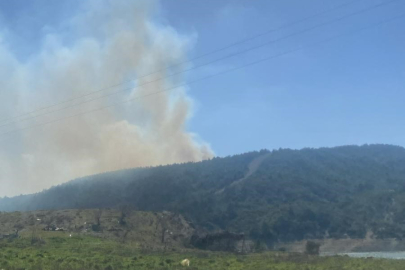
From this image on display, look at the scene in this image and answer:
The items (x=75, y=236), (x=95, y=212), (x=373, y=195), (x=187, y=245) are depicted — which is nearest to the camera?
(x=75, y=236)

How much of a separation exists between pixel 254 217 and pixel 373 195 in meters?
42.0

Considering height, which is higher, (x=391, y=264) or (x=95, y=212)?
(x=95, y=212)

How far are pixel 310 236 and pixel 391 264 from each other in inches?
3538

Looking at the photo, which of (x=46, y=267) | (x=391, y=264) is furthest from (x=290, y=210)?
(x=46, y=267)

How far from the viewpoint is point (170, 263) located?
45125mm

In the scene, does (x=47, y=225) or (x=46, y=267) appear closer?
(x=46, y=267)

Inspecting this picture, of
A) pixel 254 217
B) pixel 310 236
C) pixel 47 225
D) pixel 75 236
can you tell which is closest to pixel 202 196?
pixel 254 217

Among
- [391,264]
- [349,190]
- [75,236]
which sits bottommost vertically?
[391,264]

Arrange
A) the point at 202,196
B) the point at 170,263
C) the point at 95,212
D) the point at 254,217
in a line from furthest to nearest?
1. the point at 202,196
2. the point at 254,217
3. the point at 95,212
4. the point at 170,263

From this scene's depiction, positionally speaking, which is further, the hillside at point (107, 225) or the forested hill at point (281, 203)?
the forested hill at point (281, 203)

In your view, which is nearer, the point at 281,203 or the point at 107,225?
the point at 107,225

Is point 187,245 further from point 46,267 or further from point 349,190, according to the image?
point 349,190

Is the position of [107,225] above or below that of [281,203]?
below

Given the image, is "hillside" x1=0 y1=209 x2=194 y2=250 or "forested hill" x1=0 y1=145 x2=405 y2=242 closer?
"hillside" x1=0 y1=209 x2=194 y2=250
